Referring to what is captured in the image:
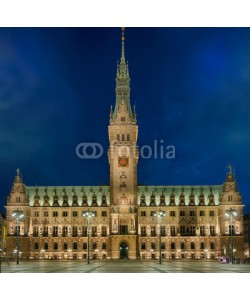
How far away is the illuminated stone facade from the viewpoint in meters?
116

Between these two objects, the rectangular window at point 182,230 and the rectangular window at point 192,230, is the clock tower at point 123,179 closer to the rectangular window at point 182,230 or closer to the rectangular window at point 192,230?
the rectangular window at point 182,230

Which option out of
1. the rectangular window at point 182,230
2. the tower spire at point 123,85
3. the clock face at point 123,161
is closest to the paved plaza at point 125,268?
the clock face at point 123,161

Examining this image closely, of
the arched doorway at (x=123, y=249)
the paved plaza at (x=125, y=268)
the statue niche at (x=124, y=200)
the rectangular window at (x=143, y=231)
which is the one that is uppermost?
the statue niche at (x=124, y=200)

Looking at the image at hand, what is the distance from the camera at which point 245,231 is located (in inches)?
5837

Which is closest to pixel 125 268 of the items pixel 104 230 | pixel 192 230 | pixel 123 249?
pixel 123 249

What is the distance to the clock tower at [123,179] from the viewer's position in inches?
4513

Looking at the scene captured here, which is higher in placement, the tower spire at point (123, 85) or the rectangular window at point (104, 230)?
the tower spire at point (123, 85)

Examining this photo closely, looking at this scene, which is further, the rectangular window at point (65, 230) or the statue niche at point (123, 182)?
the rectangular window at point (65, 230)

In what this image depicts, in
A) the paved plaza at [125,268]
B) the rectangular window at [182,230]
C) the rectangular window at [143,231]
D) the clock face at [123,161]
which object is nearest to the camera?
the paved plaza at [125,268]

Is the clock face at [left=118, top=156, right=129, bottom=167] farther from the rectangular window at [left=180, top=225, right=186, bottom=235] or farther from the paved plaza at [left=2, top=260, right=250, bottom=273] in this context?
the paved plaza at [left=2, top=260, right=250, bottom=273]

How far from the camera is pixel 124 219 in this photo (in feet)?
379
